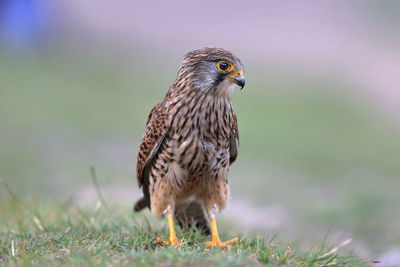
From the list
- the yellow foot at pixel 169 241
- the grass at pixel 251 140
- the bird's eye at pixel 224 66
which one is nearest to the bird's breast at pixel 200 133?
the bird's eye at pixel 224 66

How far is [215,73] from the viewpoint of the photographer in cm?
517

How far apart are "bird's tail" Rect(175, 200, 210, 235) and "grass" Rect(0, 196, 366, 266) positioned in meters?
0.30

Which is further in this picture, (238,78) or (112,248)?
(238,78)

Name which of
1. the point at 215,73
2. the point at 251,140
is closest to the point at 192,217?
the point at 215,73

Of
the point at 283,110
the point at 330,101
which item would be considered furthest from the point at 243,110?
the point at 330,101

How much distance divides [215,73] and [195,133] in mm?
494

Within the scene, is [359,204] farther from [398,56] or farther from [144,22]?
[144,22]

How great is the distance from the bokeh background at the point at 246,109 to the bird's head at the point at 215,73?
3.89 ft

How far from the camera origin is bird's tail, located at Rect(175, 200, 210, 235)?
18.8ft

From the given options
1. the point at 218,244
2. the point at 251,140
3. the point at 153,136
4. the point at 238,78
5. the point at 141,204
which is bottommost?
the point at 251,140

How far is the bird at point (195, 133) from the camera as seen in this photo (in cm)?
511

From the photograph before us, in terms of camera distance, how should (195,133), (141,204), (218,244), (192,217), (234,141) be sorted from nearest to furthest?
(218,244) < (195,133) < (234,141) < (192,217) < (141,204)

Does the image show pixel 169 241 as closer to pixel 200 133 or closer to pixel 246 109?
pixel 200 133

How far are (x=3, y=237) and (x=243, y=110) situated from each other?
12357 millimetres
